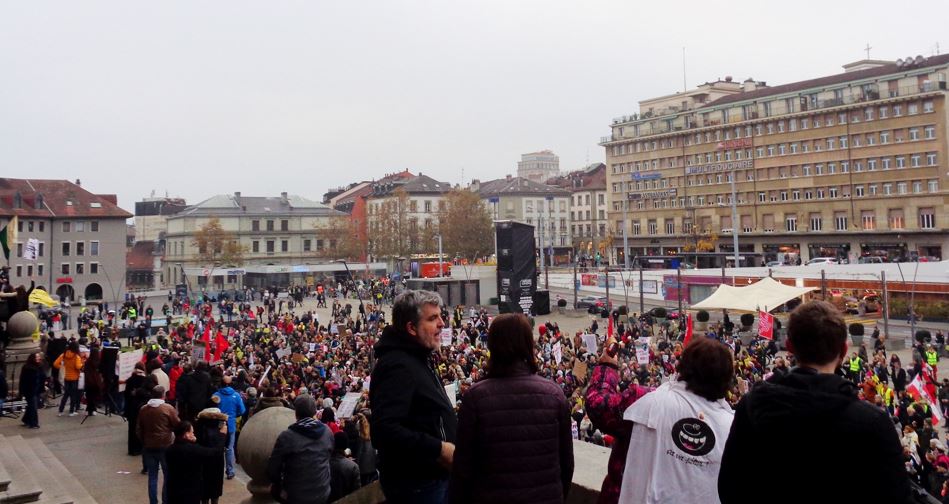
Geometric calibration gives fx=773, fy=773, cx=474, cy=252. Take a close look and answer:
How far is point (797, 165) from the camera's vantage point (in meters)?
72.2

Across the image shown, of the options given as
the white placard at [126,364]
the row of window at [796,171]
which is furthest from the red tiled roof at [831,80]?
the white placard at [126,364]

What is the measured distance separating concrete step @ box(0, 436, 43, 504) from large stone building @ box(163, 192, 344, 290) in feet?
250

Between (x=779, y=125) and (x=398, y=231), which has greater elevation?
(x=779, y=125)

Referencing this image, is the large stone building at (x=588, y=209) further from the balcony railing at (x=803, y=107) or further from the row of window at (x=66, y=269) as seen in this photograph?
the row of window at (x=66, y=269)

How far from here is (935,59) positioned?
213 ft

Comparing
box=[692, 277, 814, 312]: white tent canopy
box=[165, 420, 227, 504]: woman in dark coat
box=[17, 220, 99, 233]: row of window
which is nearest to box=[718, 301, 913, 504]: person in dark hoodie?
box=[165, 420, 227, 504]: woman in dark coat

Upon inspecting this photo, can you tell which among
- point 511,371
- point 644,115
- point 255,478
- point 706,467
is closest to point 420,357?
point 511,371

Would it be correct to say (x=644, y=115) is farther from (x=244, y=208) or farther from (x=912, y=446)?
(x=912, y=446)

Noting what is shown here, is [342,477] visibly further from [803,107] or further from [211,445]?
[803,107]

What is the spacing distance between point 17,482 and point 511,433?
762cm

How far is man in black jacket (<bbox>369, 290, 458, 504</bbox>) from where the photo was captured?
131 inches

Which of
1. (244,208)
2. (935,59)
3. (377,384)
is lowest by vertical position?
(377,384)

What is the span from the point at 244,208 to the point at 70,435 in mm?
81185

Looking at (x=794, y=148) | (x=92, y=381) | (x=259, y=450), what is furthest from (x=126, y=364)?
(x=794, y=148)
